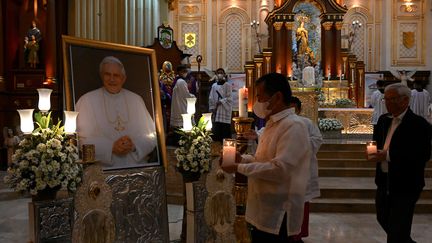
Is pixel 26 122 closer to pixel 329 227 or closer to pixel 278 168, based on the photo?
pixel 278 168

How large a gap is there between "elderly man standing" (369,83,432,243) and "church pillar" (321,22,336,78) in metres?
13.4

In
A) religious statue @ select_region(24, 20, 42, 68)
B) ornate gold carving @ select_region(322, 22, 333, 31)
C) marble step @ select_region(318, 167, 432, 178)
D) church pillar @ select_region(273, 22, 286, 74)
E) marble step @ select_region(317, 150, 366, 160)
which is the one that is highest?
ornate gold carving @ select_region(322, 22, 333, 31)

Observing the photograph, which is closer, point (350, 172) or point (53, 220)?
point (53, 220)

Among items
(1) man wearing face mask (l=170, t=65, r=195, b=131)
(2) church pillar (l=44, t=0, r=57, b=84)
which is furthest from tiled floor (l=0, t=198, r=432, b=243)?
(2) church pillar (l=44, t=0, r=57, b=84)

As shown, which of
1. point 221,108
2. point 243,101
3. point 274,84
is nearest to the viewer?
point 274,84

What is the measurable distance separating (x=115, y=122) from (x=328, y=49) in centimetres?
1409

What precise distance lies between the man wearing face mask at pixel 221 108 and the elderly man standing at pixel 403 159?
22.6 feet

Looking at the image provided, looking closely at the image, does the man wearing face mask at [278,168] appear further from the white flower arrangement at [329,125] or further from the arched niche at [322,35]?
the arched niche at [322,35]

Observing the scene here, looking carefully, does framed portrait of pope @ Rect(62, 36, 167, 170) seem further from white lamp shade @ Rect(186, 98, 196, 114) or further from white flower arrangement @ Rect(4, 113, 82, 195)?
white lamp shade @ Rect(186, 98, 196, 114)

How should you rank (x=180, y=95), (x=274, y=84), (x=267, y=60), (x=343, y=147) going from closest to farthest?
1. (x=274, y=84)
2. (x=180, y=95)
3. (x=343, y=147)
4. (x=267, y=60)

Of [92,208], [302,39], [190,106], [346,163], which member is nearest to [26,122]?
[92,208]

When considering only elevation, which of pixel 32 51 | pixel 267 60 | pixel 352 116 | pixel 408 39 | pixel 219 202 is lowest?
pixel 219 202

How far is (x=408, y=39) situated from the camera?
20.1 m

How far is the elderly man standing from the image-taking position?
412cm
